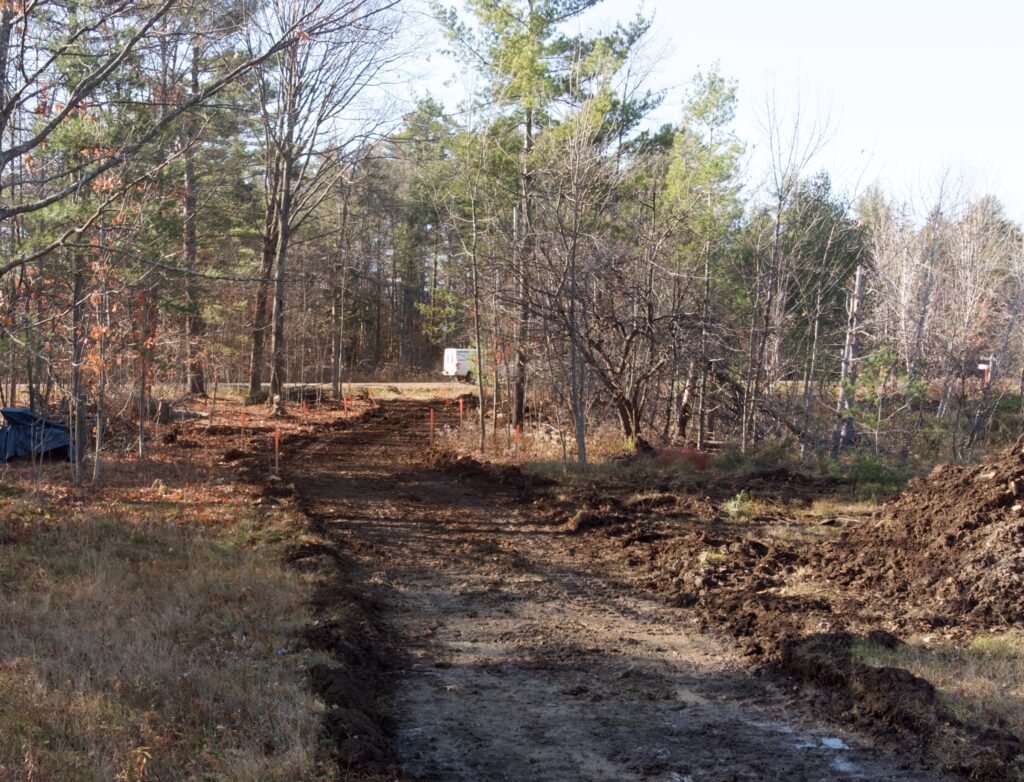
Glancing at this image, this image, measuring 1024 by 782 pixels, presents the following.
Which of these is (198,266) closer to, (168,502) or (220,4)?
(168,502)

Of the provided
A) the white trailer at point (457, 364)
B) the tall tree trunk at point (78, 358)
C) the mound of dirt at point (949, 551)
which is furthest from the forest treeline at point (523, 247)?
the white trailer at point (457, 364)

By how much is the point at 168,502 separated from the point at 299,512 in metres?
2.14

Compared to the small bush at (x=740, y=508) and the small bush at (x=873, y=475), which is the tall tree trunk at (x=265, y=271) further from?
the small bush at (x=740, y=508)

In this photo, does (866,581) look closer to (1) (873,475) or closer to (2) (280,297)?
(1) (873,475)

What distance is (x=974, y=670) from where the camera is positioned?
20.6 ft

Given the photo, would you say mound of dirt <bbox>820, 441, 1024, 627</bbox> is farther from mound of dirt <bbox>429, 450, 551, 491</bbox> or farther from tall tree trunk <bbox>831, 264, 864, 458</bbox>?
mound of dirt <bbox>429, 450, 551, 491</bbox>

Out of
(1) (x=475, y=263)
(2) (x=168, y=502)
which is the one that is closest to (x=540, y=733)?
(2) (x=168, y=502)

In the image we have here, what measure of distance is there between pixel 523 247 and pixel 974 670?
1173 centimetres

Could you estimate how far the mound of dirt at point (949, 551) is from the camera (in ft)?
25.3

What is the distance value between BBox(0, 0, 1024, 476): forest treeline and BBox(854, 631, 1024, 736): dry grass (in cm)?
640

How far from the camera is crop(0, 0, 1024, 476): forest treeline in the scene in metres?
9.85

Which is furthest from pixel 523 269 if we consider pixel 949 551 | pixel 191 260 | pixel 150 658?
pixel 150 658

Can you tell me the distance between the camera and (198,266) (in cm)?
2391

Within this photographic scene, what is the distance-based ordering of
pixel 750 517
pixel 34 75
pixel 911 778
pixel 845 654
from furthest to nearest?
1. pixel 750 517
2. pixel 34 75
3. pixel 845 654
4. pixel 911 778
